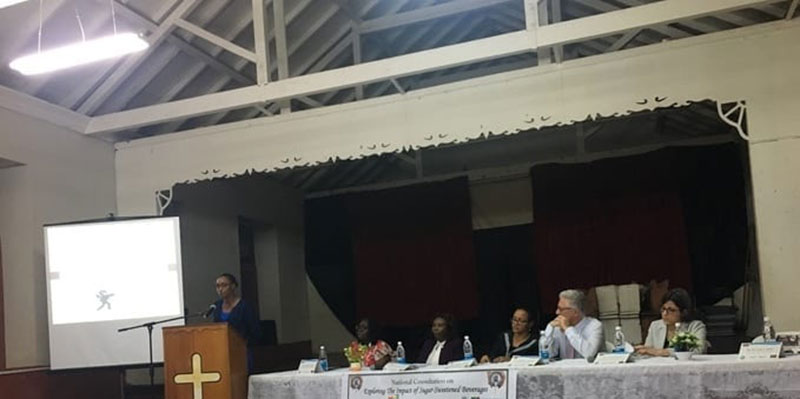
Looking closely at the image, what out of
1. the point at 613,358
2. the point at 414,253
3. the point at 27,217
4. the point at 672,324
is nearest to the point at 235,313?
the point at 27,217

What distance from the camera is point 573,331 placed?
13.9 ft

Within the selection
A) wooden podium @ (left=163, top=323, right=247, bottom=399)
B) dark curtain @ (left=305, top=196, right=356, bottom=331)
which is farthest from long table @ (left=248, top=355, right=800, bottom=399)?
dark curtain @ (left=305, top=196, right=356, bottom=331)

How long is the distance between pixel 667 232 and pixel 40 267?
5701 mm

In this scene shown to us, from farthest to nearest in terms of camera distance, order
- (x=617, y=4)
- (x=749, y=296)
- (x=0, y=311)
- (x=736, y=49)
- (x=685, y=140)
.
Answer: (x=685, y=140), (x=749, y=296), (x=617, y=4), (x=0, y=311), (x=736, y=49)

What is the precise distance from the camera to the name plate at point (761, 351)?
353 cm

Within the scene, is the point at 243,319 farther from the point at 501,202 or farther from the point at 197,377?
the point at 501,202

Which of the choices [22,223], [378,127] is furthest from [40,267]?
[378,127]

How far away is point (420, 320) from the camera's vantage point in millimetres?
8984

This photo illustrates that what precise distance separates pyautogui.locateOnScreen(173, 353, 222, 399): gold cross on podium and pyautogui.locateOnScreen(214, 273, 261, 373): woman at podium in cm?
42

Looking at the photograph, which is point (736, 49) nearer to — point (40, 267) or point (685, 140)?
point (685, 140)

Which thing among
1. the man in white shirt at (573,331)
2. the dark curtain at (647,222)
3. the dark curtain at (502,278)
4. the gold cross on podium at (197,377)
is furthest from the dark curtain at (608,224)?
the gold cross on podium at (197,377)

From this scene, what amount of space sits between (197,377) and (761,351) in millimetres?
2893

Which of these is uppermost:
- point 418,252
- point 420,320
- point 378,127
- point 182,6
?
point 182,6

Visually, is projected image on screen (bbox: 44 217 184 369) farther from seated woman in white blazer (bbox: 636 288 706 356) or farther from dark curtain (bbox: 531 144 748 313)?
dark curtain (bbox: 531 144 748 313)
